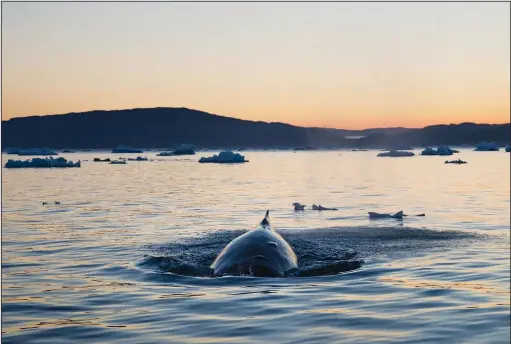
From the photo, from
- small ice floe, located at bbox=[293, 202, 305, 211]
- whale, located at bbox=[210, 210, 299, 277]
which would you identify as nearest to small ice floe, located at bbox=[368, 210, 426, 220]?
small ice floe, located at bbox=[293, 202, 305, 211]

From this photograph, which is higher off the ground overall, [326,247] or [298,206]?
[298,206]

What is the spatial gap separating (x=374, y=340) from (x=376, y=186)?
3558 cm

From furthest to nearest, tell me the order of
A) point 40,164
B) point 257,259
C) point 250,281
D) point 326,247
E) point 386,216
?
1. point 40,164
2. point 386,216
3. point 326,247
4. point 257,259
5. point 250,281

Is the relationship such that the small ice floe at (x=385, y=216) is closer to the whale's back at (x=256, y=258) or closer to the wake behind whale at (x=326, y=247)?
the wake behind whale at (x=326, y=247)

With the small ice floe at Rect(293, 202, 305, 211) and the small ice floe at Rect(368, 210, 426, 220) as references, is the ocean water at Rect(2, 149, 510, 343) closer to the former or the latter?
the small ice floe at Rect(368, 210, 426, 220)

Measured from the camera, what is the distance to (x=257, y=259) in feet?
42.4

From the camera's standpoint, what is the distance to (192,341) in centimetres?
827

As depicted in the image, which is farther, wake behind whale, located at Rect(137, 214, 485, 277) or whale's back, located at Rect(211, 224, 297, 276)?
wake behind whale, located at Rect(137, 214, 485, 277)

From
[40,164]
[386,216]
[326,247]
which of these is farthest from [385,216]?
[40,164]

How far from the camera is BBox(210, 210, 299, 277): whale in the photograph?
1262 centimetres

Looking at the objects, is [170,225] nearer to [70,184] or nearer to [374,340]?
[374,340]

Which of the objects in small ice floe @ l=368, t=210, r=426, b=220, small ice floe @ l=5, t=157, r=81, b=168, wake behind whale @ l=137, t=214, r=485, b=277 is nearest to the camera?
wake behind whale @ l=137, t=214, r=485, b=277

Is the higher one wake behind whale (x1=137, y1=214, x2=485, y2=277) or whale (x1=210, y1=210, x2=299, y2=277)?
whale (x1=210, y1=210, x2=299, y2=277)

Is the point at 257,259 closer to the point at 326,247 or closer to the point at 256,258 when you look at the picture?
the point at 256,258
